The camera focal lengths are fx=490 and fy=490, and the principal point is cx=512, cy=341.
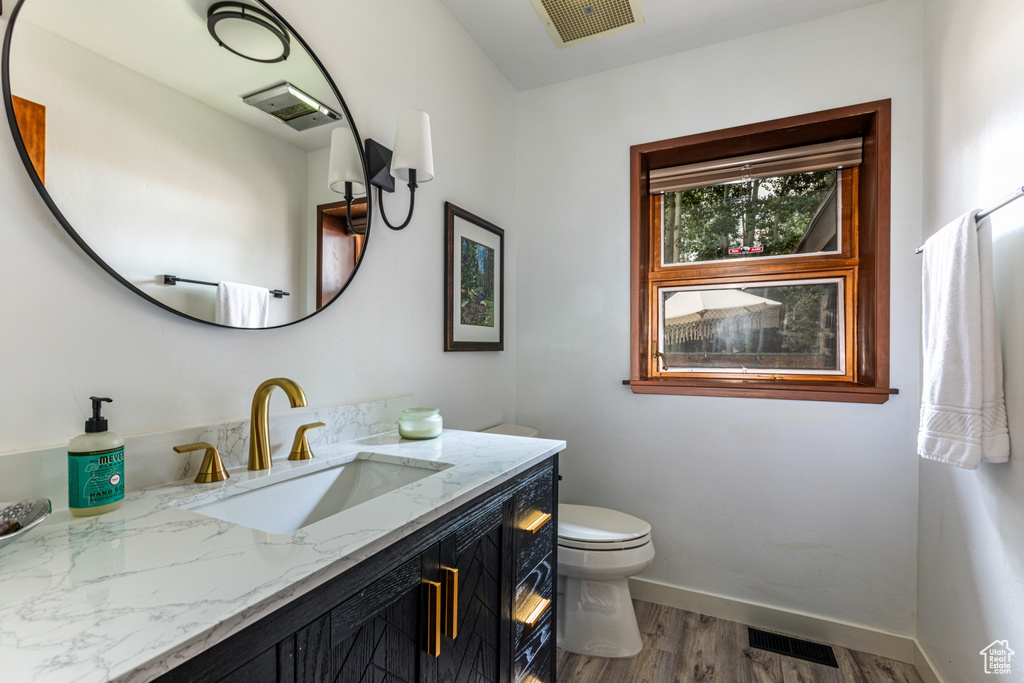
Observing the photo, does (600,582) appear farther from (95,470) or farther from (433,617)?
(95,470)

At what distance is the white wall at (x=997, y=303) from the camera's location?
1172 mm

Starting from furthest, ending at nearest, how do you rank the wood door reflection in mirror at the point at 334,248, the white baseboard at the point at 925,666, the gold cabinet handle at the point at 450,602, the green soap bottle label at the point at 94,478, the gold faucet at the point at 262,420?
the white baseboard at the point at 925,666 → the wood door reflection in mirror at the point at 334,248 → the gold faucet at the point at 262,420 → the gold cabinet handle at the point at 450,602 → the green soap bottle label at the point at 94,478

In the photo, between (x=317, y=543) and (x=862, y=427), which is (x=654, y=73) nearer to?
(x=862, y=427)

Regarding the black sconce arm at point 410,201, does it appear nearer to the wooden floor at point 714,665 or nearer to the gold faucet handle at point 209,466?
the gold faucet handle at point 209,466

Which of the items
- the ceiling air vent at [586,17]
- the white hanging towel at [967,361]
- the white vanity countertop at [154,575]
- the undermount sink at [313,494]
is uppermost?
the ceiling air vent at [586,17]

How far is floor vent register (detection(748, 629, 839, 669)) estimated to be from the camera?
5.90 ft

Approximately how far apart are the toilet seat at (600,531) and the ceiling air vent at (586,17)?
1.97m

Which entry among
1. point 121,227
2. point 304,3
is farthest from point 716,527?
point 304,3

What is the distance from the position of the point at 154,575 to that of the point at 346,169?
114 centimetres

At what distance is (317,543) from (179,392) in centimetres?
59

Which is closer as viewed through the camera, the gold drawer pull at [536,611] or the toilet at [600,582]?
the gold drawer pull at [536,611]

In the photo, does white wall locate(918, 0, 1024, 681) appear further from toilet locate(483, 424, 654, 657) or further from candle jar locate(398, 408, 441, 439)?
candle jar locate(398, 408, 441, 439)

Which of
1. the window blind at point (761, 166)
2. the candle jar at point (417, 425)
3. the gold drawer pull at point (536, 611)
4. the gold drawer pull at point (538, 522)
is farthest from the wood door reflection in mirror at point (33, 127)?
the window blind at point (761, 166)

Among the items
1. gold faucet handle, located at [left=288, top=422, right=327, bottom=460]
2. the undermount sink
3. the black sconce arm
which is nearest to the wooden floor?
the undermount sink
